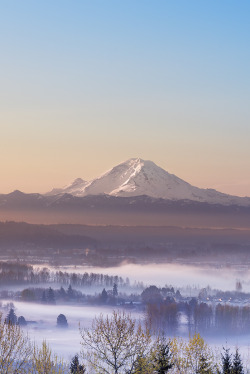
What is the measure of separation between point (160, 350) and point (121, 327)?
7.02 meters

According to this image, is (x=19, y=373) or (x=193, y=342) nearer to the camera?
(x=19, y=373)

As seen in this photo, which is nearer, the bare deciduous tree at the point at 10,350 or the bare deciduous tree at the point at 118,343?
the bare deciduous tree at the point at 10,350

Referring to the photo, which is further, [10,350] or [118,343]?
[118,343]

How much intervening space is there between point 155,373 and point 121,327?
7386mm

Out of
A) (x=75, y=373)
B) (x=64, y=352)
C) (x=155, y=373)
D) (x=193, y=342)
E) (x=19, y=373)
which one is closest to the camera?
(x=155, y=373)

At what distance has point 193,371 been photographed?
245 feet

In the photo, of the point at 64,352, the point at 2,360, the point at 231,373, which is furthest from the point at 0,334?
the point at 64,352

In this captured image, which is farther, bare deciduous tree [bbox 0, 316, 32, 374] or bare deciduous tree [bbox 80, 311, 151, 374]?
bare deciduous tree [bbox 80, 311, 151, 374]

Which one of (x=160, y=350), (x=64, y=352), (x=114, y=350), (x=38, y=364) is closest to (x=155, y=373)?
(x=160, y=350)

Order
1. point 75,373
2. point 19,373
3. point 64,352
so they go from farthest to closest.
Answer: point 64,352
point 75,373
point 19,373

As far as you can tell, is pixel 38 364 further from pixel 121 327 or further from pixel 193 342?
pixel 193 342

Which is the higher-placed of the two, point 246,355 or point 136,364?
point 136,364

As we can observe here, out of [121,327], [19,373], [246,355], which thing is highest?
[121,327]

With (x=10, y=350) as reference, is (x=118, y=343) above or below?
above
